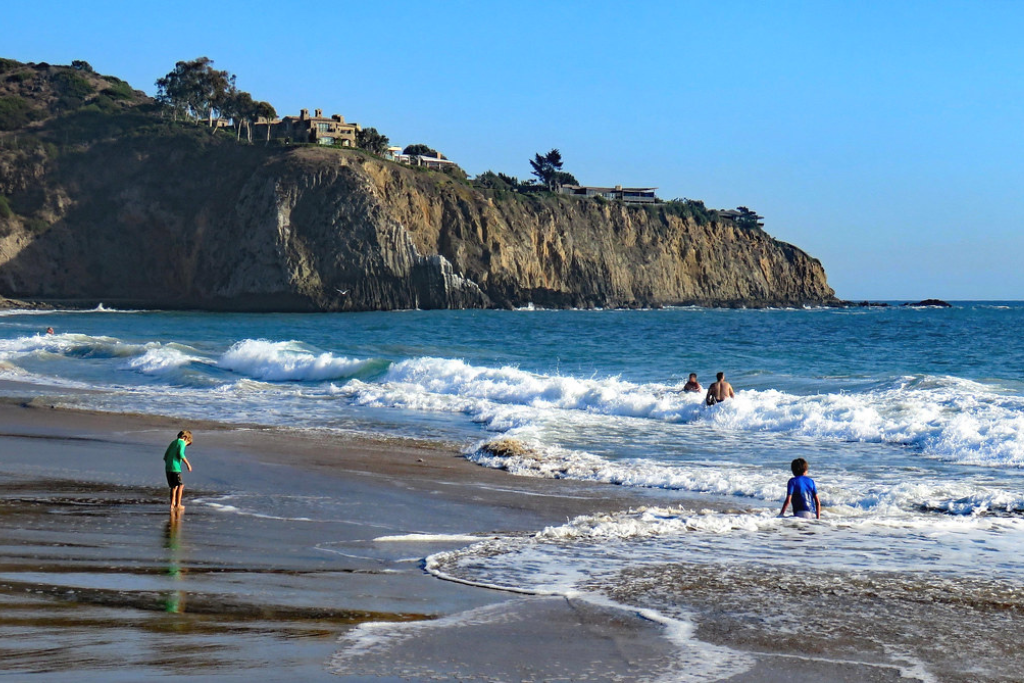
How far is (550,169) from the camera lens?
133m

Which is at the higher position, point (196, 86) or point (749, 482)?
point (196, 86)

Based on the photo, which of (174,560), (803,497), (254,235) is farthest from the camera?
(254,235)

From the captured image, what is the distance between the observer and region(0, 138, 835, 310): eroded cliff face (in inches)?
3263

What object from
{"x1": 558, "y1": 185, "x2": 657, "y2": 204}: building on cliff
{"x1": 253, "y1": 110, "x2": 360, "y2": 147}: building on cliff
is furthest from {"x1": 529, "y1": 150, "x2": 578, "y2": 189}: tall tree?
{"x1": 253, "y1": 110, "x2": 360, "y2": 147}: building on cliff

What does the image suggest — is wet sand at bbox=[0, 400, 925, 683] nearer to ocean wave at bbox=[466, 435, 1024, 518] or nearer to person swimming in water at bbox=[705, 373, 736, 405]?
ocean wave at bbox=[466, 435, 1024, 518]

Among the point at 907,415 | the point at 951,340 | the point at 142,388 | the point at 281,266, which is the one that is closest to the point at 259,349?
the point at 142,388

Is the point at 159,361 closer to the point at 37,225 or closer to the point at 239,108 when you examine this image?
the point at 37,225

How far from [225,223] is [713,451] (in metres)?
77.7

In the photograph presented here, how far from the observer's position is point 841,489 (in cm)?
1148

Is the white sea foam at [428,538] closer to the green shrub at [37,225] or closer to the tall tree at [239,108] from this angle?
the green shrub at [37,225]

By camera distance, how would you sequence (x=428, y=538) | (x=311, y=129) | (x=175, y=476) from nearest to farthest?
(x=428, y=538) < (x=175, y=476) < (x=311, y=129)

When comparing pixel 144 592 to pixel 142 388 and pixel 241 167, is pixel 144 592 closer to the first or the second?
pixel 142 388

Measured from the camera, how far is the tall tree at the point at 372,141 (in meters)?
103

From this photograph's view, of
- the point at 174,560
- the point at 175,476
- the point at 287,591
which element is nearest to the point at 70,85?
the point at 175,476
